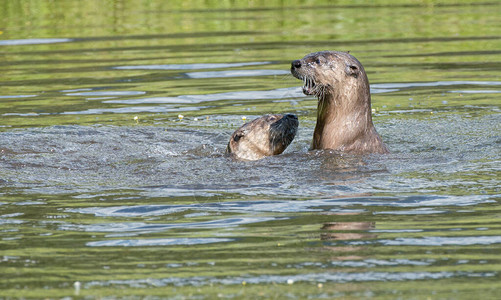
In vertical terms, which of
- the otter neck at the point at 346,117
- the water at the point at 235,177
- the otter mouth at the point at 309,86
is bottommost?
the water at the point at 235,177

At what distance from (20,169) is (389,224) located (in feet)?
10.7

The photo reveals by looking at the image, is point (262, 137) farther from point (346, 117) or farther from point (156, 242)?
point (156, 242)

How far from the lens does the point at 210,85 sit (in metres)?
11.8

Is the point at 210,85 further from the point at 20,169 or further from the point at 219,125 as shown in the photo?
the point at 20,169

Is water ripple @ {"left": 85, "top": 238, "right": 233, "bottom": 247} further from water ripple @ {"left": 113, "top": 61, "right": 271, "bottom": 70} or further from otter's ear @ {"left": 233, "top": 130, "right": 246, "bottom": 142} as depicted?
water ripple @ {"left": 113, "top": 61, "right": 271, "bottom": 70}

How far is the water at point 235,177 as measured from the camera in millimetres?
4547

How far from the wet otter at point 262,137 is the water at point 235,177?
22 centimetres

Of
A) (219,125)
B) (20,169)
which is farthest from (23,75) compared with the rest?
(20,169)

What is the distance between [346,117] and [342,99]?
17cm

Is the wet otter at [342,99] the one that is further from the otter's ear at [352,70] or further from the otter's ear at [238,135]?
the otter's ear at [238,135]

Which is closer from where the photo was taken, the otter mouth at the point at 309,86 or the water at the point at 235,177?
the water at the point at 235,177

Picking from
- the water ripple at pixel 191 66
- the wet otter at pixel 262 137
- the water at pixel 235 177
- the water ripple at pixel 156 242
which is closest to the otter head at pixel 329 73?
the wet otter at pixel 262 137

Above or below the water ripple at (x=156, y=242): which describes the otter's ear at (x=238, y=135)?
above

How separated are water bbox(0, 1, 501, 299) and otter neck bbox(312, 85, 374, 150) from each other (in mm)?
343
